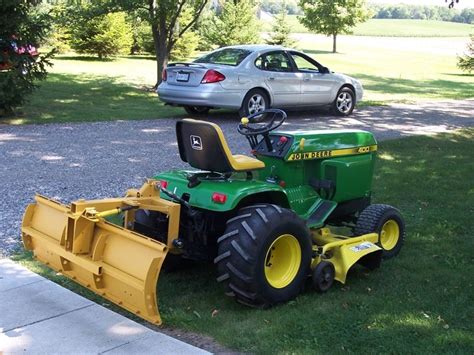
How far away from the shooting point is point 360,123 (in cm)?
1380

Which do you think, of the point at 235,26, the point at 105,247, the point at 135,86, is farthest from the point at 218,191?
the point at 235,26

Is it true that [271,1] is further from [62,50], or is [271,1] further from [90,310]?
[90,310]

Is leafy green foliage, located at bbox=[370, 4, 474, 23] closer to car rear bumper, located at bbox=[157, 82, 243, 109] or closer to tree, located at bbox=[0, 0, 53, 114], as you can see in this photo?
A: car rear bumper, located at bbox=[157, 82, 243, 109]

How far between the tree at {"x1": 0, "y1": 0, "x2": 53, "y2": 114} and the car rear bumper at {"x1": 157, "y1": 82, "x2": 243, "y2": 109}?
257 cm

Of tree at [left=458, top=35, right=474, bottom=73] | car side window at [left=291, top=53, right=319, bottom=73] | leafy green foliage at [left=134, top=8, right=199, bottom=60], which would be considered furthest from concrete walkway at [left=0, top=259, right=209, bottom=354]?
tree at [left=458, top=35, right=474, bottom=73]

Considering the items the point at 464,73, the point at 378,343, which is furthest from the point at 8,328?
the point at 464,73

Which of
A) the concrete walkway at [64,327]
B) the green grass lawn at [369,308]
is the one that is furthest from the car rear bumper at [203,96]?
the concrete walkway at [64,327]

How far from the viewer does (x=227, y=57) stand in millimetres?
13672

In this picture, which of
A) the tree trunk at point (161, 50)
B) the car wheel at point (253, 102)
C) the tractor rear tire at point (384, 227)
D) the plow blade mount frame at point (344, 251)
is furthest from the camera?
the tree trunk at point (161, 50)

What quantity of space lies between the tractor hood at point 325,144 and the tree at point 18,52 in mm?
8610

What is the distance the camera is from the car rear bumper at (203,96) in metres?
12.7

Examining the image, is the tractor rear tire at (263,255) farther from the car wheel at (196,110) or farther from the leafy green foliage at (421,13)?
the leafy green foliage at (421,13)

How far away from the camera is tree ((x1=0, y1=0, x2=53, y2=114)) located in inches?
484

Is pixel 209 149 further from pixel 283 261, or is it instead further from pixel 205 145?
pixel 283 261
